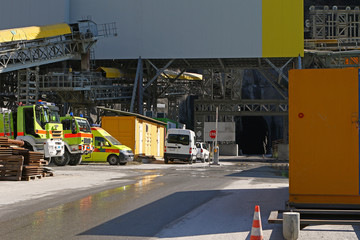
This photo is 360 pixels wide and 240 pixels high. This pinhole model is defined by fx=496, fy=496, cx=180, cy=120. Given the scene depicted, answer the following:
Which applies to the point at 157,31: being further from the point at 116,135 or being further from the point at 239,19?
the point at 116,135

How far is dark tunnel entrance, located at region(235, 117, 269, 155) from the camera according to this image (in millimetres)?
75625

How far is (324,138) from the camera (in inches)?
314

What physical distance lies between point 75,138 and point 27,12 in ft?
90.0

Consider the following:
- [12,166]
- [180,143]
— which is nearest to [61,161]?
[180,143]

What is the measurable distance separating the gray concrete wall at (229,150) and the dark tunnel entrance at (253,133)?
18.7 meters

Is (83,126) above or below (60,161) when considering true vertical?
above

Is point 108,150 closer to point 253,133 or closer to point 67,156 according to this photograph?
point 67,156

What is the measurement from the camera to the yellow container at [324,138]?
7.91 m

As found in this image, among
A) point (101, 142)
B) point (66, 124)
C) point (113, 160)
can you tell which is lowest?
point (113, 160)

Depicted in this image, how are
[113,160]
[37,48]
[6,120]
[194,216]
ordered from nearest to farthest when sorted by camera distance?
1. [194,216]
2. [6,120]
3. [113,160]
4. [37,48]

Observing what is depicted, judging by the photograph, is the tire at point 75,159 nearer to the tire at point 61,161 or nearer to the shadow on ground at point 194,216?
the tire at point 61,161

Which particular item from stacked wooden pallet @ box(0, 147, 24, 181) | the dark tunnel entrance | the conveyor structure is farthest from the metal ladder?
the dark tunnel entrance

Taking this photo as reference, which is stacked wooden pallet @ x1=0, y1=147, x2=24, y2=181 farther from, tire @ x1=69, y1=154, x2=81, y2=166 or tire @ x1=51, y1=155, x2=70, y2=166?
tire @ x1=69, y1=154, x2=81, y2=166

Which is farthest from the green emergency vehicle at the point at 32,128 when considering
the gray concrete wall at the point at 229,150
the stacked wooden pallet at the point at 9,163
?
the gray concrete wall at the point at 229,150
